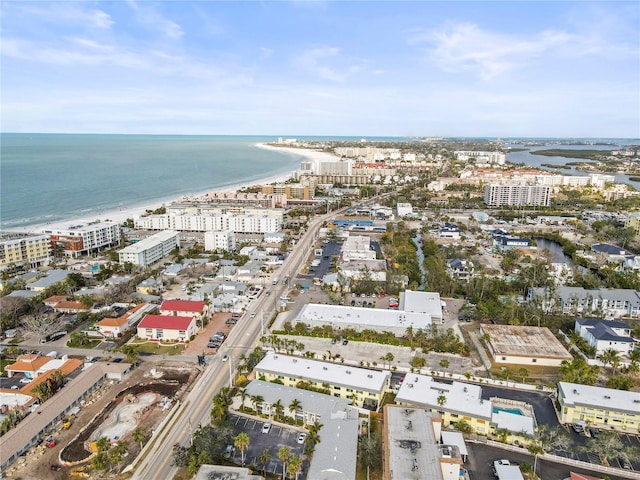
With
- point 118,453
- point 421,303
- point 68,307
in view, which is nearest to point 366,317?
point 421,303

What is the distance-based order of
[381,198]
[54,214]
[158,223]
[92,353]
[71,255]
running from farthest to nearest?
[381,198], [54,214], [158,223], [71,255], [92,353]

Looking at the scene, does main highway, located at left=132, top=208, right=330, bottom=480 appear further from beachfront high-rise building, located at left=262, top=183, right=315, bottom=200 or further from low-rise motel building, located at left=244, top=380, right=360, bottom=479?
beachfront high-rise building, located at left=262, top=183, right=315, bottom=200

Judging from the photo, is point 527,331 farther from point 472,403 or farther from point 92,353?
point 92,353

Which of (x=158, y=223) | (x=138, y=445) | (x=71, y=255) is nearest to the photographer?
(x=138, y=445)

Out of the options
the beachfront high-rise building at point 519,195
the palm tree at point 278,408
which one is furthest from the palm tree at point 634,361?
the beachfront high-rise building at point 519,195

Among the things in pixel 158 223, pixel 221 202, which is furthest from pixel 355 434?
pixel 221 202

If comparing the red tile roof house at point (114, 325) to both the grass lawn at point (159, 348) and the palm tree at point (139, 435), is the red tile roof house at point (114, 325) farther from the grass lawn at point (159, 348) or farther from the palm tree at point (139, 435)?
the palm tree at point (139, 435)
